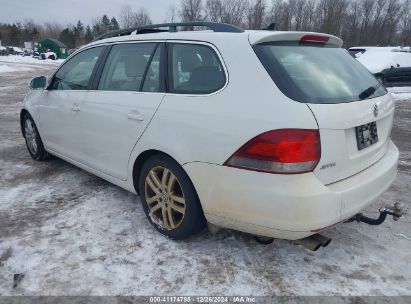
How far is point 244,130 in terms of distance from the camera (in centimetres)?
246

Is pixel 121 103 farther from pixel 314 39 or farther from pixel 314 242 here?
pixel 314 242

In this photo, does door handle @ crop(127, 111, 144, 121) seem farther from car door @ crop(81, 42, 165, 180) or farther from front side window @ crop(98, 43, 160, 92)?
front side window @ crop(98, 43, 160, 92)

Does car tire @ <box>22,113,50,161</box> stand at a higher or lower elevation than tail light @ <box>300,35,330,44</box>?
lower

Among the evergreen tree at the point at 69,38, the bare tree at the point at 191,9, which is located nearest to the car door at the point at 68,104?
the bare tree at the point at 191,9

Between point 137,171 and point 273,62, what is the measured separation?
5.30 feet

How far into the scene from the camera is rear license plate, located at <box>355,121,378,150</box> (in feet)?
8.73

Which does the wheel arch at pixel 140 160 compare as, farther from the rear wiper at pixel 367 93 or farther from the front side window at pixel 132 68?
the rear wiper at pixel 367 93

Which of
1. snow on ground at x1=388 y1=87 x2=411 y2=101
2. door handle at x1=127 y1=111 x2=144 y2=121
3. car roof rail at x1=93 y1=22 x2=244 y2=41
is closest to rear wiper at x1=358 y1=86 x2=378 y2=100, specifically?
car roof rail at x1=93 y1=22 x2=244 y2=41

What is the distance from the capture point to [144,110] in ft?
10.4

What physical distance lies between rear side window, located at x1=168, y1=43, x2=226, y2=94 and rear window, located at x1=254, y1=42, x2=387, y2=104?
1.15ft

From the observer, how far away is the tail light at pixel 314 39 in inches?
116

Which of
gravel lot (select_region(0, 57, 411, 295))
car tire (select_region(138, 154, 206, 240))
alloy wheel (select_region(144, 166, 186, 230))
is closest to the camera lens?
gravel lot (select_region(0, 57, 411, 295))

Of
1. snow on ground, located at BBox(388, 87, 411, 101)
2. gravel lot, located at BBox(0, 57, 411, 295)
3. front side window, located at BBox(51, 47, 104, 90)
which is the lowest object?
snow on ground, located at BBox(388, 87, 411, 101)

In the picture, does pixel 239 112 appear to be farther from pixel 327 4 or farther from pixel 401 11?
pixel 401 11
